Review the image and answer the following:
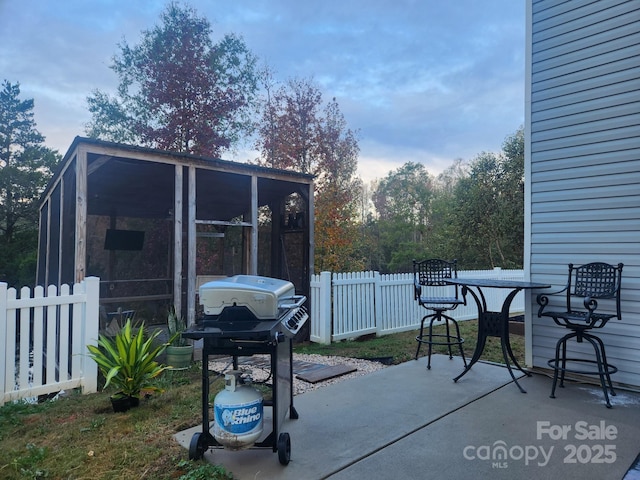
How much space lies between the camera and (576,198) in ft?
11.2

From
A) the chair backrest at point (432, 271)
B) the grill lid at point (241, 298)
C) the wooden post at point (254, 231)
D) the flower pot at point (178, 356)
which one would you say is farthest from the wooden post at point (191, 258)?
the grill lid at point (241, 298)

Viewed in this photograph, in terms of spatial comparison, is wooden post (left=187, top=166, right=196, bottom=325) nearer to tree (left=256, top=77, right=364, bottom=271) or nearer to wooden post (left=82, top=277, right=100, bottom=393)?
wooden post (left=82, top=277, right=100, bottom=393)

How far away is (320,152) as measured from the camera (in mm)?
11516

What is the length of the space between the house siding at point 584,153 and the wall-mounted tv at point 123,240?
20.9 feet

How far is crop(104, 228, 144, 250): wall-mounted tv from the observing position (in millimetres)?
6758

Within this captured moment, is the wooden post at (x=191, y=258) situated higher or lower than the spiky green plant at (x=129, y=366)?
higher

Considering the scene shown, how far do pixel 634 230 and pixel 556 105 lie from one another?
1352 millimetres

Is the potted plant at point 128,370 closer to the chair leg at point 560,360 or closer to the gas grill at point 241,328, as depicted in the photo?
the gas grill at point 241,328

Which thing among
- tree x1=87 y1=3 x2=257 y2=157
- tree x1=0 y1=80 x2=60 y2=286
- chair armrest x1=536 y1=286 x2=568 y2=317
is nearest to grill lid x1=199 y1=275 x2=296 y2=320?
chair armrest x1=536 y1=286 x2=568 y2=317

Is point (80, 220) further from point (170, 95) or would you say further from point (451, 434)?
point (170, 95)

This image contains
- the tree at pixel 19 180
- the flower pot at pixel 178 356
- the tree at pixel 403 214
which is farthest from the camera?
the tree at pixel 403 214

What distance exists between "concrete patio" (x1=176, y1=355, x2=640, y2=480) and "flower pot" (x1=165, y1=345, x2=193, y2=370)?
168 centimetres

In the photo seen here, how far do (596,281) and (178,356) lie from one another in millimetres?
4164

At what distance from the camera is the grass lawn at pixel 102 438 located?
6.39ft
